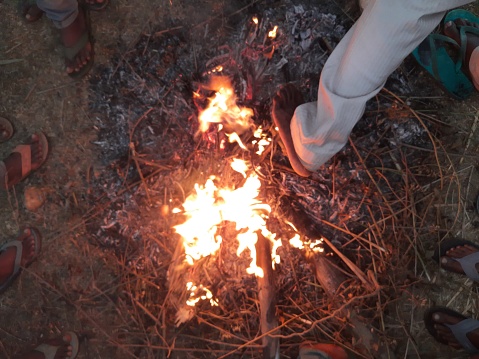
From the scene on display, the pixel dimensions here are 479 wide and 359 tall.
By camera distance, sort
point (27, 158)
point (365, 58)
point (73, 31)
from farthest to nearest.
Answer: point (27, 158) < point (73, 31) < point (365, 58)

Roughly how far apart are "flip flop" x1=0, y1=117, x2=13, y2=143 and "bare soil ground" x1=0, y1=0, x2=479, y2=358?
2.1 inches

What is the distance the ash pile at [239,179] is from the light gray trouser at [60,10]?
18.9 inches

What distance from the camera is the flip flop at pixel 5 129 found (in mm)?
3666

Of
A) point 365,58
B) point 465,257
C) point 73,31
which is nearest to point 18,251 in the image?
point 73,31

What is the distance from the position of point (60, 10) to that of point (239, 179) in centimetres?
194

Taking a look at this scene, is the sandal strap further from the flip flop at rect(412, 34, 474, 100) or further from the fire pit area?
the flip flop at rect(412, 34, 474, 100)

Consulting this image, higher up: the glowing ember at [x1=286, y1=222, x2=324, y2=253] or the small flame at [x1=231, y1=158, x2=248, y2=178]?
the small flame at [x1=231, y1=158, x2=248, y2=178]

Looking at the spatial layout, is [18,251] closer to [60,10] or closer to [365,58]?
[60,10]

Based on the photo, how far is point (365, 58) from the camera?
6.73 feet

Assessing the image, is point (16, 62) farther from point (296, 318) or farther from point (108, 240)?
point (296, 318)

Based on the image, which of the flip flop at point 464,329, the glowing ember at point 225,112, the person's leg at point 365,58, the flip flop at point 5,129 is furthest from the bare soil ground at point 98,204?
the person's leg at point 365,58

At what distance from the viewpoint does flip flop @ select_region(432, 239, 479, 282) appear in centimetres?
338

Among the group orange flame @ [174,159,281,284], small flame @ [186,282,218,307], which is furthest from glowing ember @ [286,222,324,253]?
small flame @ [186,282,218,307]

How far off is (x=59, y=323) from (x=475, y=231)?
3.76m
